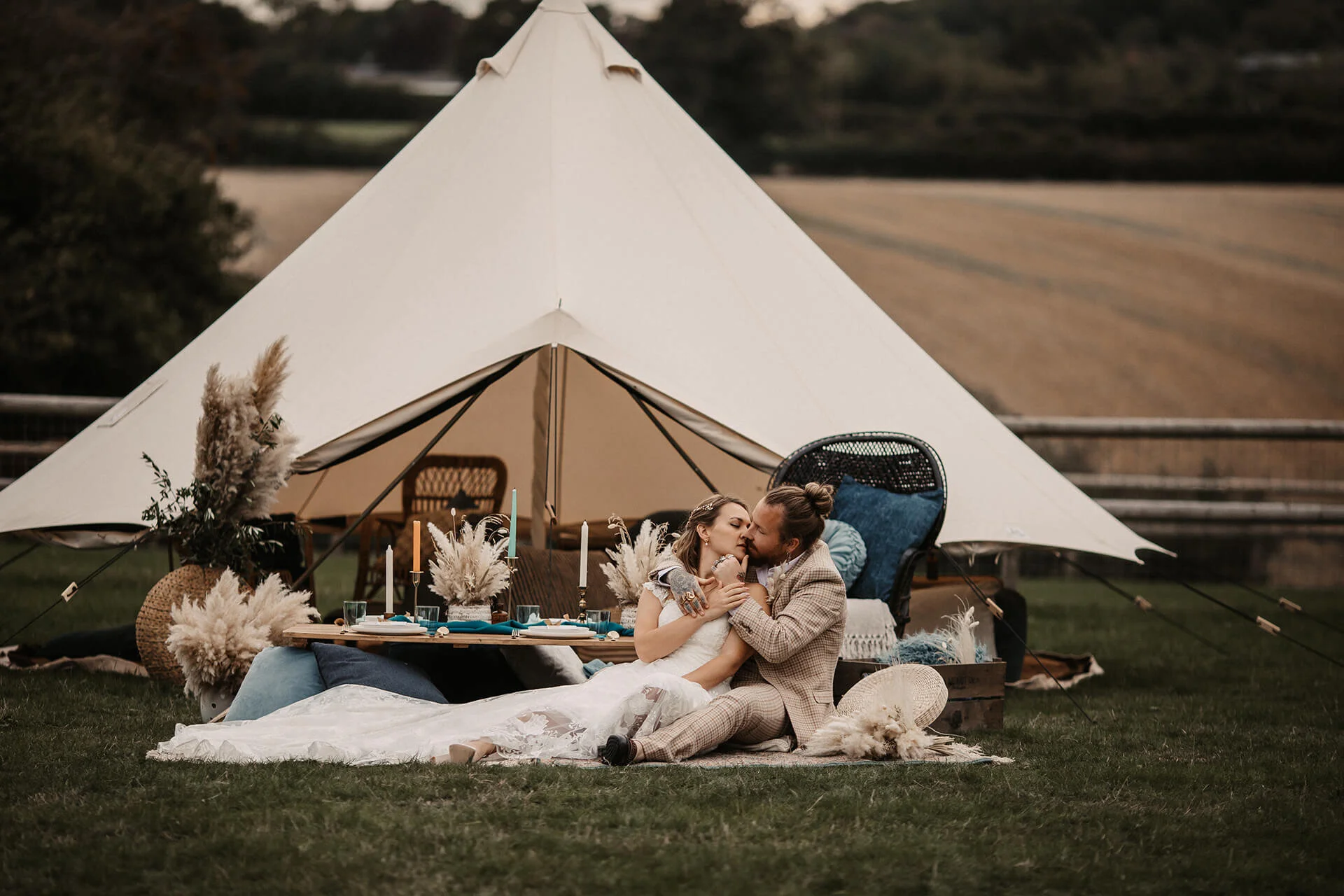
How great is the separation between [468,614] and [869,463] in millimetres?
1615

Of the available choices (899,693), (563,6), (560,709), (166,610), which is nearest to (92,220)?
(563,6)

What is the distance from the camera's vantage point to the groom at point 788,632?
359 centimetres

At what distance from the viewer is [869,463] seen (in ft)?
15.8

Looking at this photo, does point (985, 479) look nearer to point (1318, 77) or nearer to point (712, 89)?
point (712, 89)

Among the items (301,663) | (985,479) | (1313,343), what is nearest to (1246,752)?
(985,479)

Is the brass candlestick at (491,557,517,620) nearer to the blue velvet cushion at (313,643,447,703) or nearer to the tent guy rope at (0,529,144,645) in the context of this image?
the blue velvet cushion at (313,643,447,703)

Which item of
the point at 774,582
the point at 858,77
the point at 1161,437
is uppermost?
the point at 858,77

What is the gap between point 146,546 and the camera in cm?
907

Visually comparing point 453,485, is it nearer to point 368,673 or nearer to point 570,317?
point 570,317

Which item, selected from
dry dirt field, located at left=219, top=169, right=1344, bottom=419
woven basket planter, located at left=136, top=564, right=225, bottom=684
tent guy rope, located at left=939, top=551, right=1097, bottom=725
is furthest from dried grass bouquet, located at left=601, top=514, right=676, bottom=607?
dry dirt field, located at left=219, top=169, right=1344, bottom=419

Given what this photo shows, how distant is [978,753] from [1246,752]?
83 cm

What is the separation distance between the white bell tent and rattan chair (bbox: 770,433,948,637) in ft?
0.42

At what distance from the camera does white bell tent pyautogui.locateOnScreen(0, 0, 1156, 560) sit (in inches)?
193

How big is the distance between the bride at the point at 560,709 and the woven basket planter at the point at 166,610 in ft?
3.06
